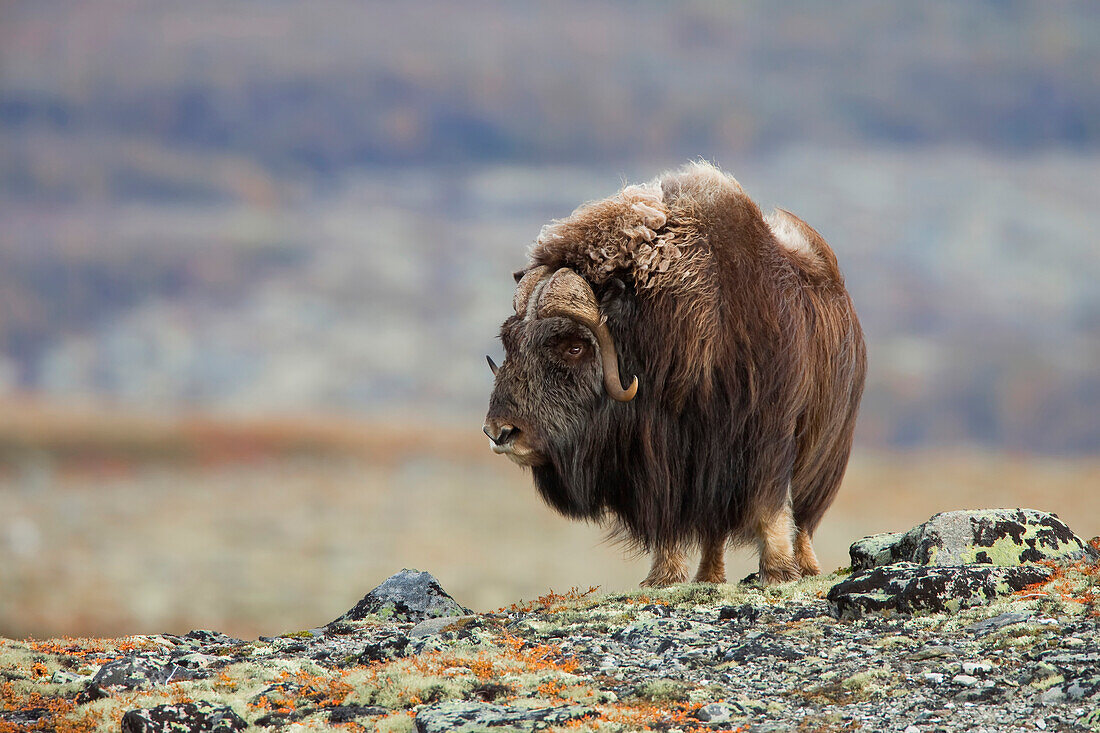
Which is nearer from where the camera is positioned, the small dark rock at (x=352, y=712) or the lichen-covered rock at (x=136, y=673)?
the small dark rock at (x=352, y=712)

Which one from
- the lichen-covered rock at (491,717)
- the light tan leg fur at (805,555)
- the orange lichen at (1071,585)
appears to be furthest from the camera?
the light tan leg fur at (805,555)

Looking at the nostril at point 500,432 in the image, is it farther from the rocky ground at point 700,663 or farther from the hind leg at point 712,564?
the hind leg at point 712,564

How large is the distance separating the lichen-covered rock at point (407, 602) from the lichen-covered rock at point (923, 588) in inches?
98.2

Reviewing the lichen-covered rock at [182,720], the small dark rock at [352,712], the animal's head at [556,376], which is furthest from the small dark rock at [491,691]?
the animal's head at [556,376]

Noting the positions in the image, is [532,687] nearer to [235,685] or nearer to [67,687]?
[235,685]

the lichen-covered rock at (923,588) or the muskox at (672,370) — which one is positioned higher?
the muskox at (672,370)

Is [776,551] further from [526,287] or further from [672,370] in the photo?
[526,287]

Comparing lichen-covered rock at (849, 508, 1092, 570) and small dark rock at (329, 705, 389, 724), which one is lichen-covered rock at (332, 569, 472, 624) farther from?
lichen-covered rock at (849, 508, 1092, 570)

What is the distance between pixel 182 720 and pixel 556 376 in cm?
259

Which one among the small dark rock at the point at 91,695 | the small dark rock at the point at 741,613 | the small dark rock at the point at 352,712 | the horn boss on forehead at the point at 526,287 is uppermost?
the horn boss on forehead at the point at 526,287

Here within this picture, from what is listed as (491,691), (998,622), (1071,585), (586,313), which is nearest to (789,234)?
(586,313)

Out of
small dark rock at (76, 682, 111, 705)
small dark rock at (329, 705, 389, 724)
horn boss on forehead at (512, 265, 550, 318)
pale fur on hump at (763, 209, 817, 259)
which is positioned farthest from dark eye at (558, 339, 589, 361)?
small dark rock at (76, 682, 111, 705)

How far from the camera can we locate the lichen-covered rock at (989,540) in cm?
588

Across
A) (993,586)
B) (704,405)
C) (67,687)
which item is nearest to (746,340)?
(704,405)
